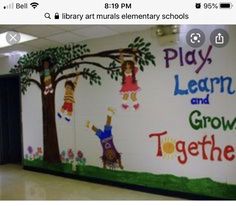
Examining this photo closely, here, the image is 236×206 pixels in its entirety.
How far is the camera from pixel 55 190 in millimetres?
3805

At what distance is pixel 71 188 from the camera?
3.87 metres

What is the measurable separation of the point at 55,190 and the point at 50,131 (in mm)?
1174

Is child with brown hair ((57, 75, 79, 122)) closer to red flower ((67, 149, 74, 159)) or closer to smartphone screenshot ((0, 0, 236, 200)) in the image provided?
smartphone screenshot ((0, 0, 236, 200))

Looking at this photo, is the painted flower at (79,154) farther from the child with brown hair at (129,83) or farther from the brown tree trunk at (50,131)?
the child with brown hair at (129,83)

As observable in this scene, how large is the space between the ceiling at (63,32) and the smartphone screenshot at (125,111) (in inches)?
0.6

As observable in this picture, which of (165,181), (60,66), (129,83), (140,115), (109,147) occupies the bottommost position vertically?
(165,181)

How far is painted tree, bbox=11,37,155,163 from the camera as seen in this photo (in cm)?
365

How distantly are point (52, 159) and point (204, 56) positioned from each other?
3086 mm

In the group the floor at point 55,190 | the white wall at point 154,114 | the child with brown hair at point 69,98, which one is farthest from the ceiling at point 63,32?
the floor at point 55,190

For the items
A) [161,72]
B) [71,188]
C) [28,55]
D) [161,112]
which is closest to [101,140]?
[71,188]

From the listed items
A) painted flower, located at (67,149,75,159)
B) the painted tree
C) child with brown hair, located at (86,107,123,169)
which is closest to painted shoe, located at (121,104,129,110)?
child with brown hair, located at (86,107,123,169)

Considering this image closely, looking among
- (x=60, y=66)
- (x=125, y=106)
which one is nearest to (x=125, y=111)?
(x=125, y=106)
